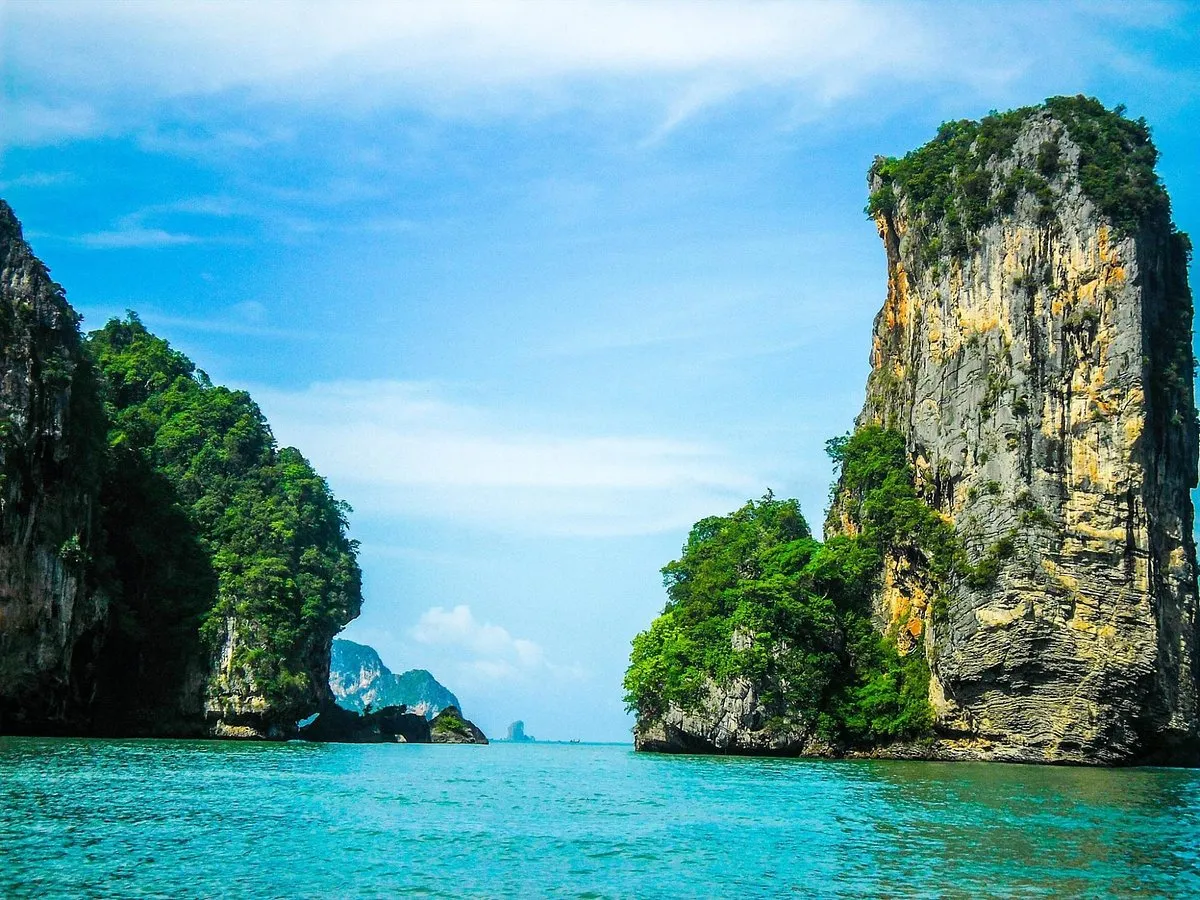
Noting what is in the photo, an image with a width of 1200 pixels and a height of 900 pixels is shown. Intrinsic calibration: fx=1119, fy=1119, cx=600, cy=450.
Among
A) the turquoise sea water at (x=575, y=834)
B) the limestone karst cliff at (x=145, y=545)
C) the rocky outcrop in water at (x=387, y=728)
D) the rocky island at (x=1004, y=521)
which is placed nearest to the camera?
the turquoise sea water at (x=575, y=834)

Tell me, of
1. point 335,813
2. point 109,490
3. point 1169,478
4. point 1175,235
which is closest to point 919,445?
point 1169,478

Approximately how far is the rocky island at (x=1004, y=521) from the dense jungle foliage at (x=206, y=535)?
20057mm

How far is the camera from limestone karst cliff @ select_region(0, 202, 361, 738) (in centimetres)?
4644

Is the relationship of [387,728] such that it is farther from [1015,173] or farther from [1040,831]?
[1040,831]

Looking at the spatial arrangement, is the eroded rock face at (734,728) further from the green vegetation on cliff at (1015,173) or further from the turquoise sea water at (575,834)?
the green vegetation on cliff at (1015,173)

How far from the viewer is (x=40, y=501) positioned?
155ft

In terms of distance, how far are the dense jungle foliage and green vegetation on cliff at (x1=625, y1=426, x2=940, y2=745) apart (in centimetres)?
1950

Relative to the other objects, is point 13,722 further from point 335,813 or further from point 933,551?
point 933,551

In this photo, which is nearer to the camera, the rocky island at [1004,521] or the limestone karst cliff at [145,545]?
the rocky island at [1004,521]

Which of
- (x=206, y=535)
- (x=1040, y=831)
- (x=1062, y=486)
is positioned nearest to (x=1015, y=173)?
(x=1062, y=486)

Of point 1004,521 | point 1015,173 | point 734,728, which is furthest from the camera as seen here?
point 734,728

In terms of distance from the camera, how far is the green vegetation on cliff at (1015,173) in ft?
158

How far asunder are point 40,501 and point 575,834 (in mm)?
35233

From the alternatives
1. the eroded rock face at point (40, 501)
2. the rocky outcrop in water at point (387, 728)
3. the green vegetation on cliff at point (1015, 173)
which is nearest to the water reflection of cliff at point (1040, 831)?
the green vegetation on cliff at point (1015, 173)
